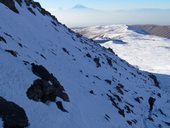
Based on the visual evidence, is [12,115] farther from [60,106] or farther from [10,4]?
[10,4]

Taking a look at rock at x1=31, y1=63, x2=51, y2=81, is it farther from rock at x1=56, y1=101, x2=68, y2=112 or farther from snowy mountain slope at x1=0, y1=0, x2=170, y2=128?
rock at x1=56, y1=101, x2=68, y2=112

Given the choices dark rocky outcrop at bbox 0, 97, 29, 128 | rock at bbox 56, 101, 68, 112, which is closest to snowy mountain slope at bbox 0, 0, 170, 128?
A: rock at bbox 56, 101, 68, 112

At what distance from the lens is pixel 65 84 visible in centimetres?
2767

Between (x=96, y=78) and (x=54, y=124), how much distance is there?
61.4 feet

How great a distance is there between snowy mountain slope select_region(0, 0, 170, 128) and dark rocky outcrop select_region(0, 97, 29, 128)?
291 mm

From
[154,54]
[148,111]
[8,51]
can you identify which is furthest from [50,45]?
[154,54]

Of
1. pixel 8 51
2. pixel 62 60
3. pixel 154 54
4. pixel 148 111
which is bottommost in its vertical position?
pixel 154 54

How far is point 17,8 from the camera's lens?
140 ft

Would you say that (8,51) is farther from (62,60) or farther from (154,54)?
(154,54)

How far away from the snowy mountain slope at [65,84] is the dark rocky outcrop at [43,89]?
0.11m

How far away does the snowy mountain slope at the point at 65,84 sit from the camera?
65.1 feet

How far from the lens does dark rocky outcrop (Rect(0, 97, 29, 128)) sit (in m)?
16.2

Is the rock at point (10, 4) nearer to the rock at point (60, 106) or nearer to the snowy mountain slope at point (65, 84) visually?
the snowy mountain slope at point (65, 84)

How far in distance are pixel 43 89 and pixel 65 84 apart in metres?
6.51
